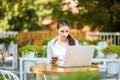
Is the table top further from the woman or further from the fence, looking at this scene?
the fence

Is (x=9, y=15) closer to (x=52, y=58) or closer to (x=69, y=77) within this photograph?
(x=52, y=58)

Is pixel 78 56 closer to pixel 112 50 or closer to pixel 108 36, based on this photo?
pixel 112 50

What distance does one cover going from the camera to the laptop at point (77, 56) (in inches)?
128

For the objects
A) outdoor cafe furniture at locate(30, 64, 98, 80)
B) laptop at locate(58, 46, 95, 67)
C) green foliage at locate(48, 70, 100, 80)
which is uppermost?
green foliage at locate(48, 70, 100, 80)

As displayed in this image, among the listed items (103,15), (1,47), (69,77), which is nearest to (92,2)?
(103,15)

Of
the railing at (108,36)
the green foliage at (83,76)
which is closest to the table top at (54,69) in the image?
the green foliage at (83,76)

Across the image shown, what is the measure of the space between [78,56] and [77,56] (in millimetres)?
11

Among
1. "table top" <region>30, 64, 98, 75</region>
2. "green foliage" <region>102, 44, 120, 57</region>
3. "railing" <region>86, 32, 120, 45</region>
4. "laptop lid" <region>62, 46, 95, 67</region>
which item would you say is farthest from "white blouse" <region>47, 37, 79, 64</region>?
"railing" <region>86, 32, 120, 45</region>

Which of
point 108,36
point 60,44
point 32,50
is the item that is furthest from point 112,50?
point 108,36

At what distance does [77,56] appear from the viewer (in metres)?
3.30

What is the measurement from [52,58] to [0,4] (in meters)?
8.92

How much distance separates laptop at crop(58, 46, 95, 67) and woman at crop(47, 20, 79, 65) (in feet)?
0.94

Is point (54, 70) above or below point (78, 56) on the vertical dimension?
below

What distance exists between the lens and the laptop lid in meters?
3.25
